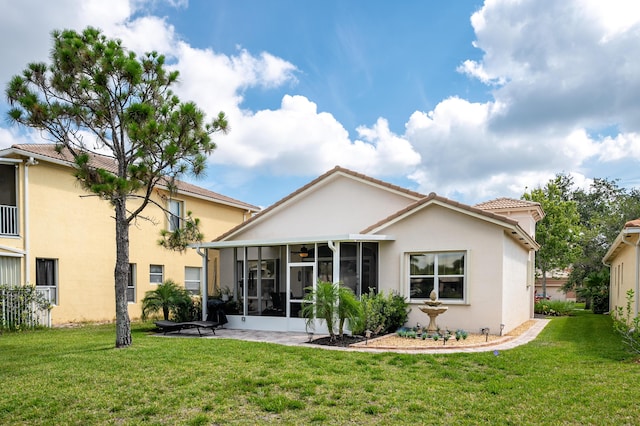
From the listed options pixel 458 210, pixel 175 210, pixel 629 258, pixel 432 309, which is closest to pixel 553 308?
pixel 629 258

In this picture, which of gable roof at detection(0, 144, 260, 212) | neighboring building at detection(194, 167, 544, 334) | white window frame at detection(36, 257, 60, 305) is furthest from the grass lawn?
white window frame at detection(36, 257, 60, 305)

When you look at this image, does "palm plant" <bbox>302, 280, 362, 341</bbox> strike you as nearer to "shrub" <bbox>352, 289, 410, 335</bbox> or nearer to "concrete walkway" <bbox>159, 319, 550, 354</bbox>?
"shrub" <bbox>352, 289, 410, 335</bbox>

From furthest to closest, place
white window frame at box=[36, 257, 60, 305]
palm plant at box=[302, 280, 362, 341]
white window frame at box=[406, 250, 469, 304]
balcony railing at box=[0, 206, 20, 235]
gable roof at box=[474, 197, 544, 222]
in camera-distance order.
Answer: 1. gable roof at box=[474, 197, 544, 222]
2. white window frame at box=[36, 257, 60, 305]
3. balcony railing at box=[0, 206, 20, 235]
4. white window frame at box=[406, 250, 469, 304]
5. palm plant at box=[302, 280, 362, 341]

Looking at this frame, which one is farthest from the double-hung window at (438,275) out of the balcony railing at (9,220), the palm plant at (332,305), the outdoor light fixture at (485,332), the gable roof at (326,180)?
the balcony railing at (9,220)

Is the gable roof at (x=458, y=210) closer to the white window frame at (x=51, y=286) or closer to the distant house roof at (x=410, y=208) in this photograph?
the distant house roof at (x=410, y=208)

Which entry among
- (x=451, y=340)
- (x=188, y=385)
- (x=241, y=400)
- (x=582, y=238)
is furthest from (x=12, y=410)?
(x=582, y=238)

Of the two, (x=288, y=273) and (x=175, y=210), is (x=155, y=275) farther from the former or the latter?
(x=288, y=273)

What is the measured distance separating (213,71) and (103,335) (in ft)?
28.3

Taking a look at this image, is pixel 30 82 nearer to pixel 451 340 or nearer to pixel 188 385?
pixel 188 385

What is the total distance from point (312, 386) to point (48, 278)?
1405 cm

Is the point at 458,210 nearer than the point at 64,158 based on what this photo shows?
Yes

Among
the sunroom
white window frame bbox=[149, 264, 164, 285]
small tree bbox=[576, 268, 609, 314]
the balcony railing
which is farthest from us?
small tree bbox=[576, 268, 609, 314]

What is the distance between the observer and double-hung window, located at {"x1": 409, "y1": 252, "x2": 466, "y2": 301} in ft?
44.1

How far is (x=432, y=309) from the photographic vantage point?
40.8ft
